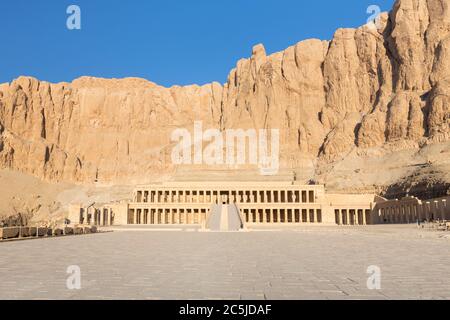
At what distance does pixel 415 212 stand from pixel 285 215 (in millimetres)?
30786

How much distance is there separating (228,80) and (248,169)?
2072 inches

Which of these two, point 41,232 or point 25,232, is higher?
point 25,232

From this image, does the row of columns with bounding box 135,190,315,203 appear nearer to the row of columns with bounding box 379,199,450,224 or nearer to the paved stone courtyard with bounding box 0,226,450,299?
the row of columns with bounding box 379,199,450,224

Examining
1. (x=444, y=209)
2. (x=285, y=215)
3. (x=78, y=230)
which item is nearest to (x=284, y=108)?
(x=285, y=215)

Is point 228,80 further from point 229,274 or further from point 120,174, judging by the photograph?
point 229,274

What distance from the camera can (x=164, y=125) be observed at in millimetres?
164125

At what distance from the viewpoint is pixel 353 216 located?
92.7 meters

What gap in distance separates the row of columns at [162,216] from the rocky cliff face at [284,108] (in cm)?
3577

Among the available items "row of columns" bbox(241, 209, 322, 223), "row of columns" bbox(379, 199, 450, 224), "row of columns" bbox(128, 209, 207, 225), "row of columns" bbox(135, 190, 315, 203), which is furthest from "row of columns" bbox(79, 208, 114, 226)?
"row of columns" bbox(379, 199, 450, 224)

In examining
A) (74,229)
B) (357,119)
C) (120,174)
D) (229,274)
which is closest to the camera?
(229,274)

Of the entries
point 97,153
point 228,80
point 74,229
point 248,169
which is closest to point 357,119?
point 248,169

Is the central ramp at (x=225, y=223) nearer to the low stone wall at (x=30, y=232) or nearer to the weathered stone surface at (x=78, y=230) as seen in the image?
the weathered stone surface at (x=78, y=230)

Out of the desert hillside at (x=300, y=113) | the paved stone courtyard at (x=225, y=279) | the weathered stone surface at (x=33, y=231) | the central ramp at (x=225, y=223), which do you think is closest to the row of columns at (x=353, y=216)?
the desert hillside at (x=300, y=113)

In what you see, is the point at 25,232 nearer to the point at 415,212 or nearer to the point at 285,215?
the point at 415,212
